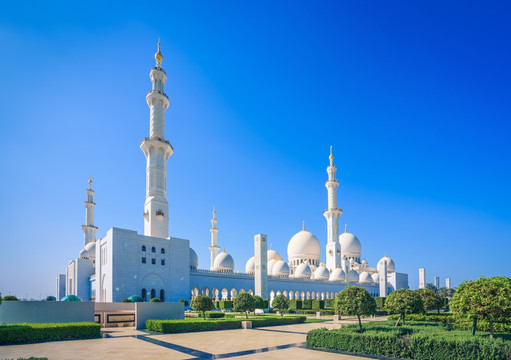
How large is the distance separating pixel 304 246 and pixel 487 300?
58.3 metres

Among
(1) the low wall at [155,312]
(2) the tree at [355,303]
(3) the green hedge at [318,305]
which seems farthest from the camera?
(3) the green hedge at [318,305]

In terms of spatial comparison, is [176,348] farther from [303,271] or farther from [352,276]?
[352,276]

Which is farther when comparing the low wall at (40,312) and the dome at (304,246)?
the dome at (304,246)

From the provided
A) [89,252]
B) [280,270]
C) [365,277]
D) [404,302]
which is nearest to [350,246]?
[365,277]

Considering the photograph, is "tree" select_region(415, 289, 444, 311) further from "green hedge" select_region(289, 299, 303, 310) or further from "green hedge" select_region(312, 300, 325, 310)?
"green hedge" select_region(289, 299, 303, 310)

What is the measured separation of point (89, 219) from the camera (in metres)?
59.8

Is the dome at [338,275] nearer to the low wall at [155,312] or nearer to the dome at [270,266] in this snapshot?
the dome at [270,266]

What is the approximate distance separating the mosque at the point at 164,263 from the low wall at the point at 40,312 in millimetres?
15268

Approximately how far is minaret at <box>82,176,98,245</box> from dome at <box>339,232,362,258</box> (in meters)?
47.8

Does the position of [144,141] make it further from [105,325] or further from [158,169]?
[105,325]

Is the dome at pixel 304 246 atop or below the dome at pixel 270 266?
atop

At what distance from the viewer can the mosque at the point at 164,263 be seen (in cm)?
3928

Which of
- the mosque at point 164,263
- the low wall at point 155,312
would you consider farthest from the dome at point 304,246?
the low wall at point 155,312

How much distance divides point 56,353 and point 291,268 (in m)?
60.0
